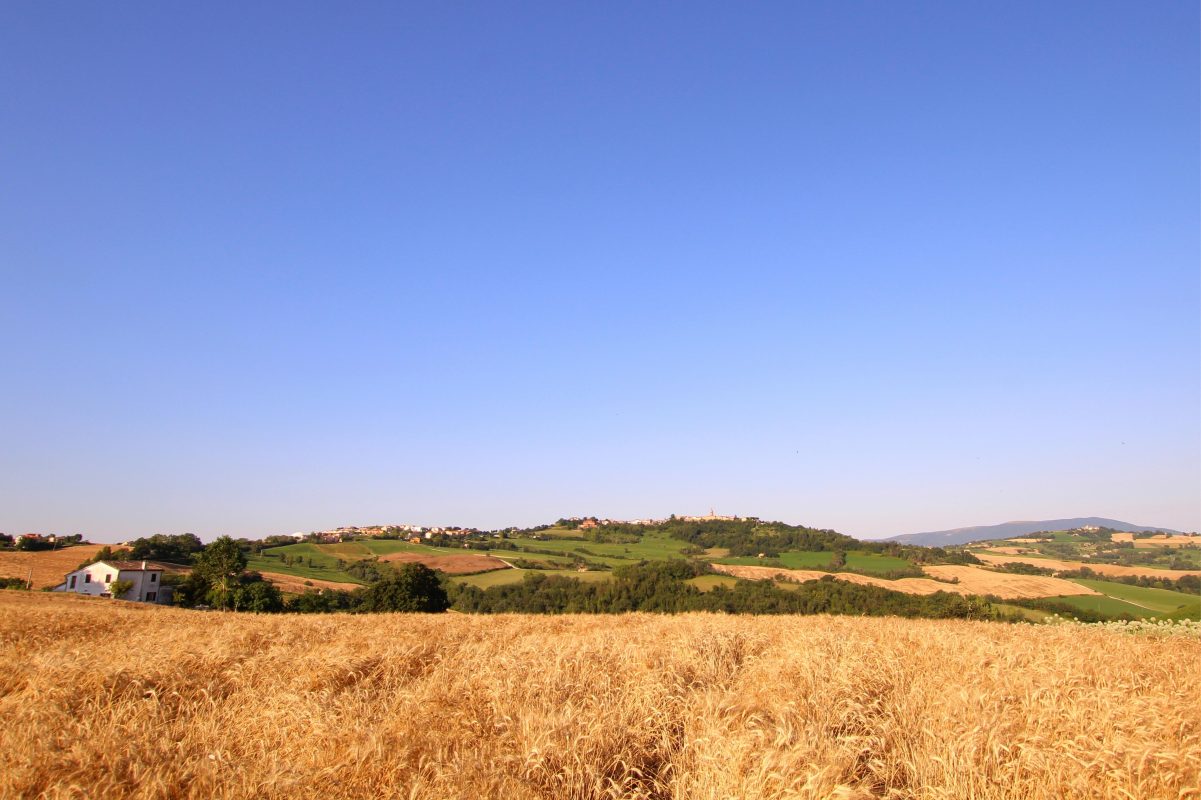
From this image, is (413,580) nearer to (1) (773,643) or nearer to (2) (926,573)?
(1) (773,643)

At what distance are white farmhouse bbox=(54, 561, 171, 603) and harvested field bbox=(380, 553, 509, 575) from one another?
922 inches

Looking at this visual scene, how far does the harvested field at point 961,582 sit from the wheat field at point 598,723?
46.2 m

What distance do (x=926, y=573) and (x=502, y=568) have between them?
46.4 metres

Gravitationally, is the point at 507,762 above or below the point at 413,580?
above

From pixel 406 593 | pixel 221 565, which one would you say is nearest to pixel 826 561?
pixel 406 593

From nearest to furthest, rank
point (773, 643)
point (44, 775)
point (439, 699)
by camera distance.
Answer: point (44, 775), point (439, 699), point (773, 643)

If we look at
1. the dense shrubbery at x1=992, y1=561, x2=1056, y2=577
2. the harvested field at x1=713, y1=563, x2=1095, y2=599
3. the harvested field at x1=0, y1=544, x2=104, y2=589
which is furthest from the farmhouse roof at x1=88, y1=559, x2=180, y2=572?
the dense shrubbery at x1=992, y1=561, x2=1056, y2=577

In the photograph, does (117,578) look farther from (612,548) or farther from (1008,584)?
(1008,584)

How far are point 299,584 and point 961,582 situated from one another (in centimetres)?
6201

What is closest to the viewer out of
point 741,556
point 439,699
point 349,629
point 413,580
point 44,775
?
point 44,775

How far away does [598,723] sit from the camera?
5.19 m

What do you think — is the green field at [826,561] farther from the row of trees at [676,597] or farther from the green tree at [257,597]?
the green tree at [257,597]

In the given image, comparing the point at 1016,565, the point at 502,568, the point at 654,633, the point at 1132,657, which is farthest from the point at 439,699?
the point at 1016,565

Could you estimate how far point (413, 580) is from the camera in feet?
136
